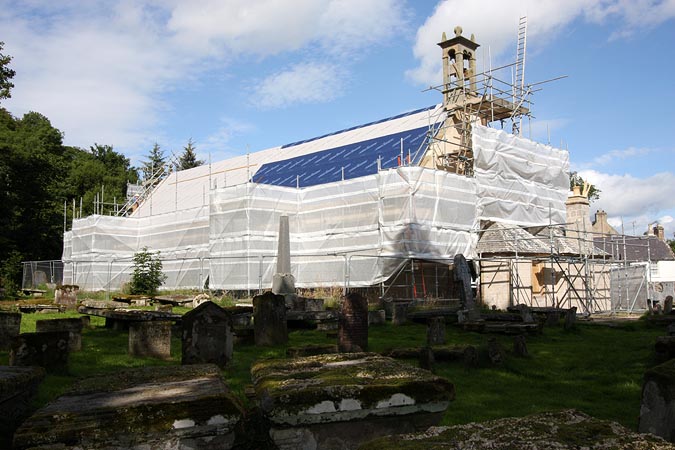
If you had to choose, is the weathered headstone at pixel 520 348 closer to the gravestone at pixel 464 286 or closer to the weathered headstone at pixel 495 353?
the weathered headstone at pixel 495 353

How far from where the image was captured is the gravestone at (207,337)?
8.65 metres

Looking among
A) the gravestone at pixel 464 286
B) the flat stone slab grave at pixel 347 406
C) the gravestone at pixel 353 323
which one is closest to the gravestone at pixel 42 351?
the gravestone at pixel 353 323

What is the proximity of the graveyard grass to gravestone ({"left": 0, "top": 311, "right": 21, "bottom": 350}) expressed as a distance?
24.4 inches

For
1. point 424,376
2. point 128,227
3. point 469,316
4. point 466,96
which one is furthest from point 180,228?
point 424,376

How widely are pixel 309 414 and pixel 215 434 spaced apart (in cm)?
48

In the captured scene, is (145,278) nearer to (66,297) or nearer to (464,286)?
(66,297)

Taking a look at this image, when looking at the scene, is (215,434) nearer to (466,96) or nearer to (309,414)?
(309,414)

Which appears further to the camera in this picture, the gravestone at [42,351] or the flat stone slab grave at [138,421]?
the gravestone at [42,351]

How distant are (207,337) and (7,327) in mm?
4307

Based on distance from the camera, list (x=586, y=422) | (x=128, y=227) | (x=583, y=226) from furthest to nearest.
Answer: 1. (x=128, y=227)
2. (x=583, y=226)
3. (x=586, y=422)

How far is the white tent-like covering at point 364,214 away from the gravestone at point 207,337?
14.2m

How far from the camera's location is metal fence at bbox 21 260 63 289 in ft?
120

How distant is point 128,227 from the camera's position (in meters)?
39.2

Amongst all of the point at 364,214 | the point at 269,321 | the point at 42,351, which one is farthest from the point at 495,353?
the point at 364,214
